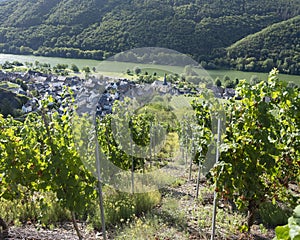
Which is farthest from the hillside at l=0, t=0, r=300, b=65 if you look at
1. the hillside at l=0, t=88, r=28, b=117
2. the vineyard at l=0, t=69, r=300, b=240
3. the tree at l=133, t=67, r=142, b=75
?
the vineyard at l=0, t=69, r=300, b=240

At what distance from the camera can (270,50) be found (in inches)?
2470

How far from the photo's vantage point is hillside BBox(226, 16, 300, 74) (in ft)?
190

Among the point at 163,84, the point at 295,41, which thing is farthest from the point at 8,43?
the point at 163,84

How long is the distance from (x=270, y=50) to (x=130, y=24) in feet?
109

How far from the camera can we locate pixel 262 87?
355cm

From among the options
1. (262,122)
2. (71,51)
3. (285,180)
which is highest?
(71,51)

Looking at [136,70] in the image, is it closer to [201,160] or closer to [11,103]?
[201,160]

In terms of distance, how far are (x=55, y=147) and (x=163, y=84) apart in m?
4.20

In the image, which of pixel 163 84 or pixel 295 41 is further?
pixel 295 41

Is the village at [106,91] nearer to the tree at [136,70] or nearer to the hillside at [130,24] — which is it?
the tree at [136,70]

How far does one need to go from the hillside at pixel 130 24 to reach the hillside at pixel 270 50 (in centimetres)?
374

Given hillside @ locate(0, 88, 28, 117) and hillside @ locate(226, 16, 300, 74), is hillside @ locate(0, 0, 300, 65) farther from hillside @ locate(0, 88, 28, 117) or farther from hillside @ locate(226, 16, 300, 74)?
hillside @ locate(0, 88, 28, 117)

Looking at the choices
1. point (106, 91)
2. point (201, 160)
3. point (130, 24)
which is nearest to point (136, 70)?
point (106, 91)

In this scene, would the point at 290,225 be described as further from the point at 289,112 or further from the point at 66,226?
the point at 66,226
